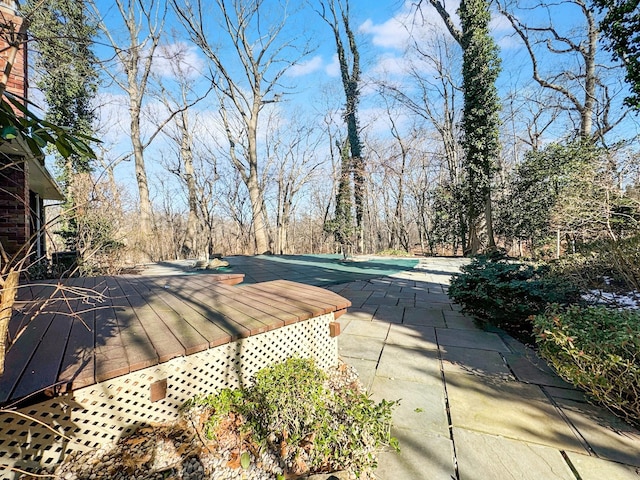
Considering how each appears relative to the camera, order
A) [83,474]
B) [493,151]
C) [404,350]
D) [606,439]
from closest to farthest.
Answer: [83,474] → [606,439] → [404,350] → [493,151]

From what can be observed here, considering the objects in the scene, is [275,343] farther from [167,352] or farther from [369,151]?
[369,151]

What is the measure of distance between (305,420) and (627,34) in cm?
752

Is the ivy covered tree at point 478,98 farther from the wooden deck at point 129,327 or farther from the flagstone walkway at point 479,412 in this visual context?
the wooden deck at point 129,327

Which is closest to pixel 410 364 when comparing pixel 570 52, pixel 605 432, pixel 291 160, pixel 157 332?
pixel 605 432

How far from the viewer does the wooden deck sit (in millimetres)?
1194

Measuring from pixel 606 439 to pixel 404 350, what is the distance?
1.30 m

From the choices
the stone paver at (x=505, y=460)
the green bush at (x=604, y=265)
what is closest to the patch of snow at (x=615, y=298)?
the green bush at (x=604, y=265)

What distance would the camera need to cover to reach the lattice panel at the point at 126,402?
47.6 inches

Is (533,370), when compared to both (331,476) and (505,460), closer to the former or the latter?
(505,460)

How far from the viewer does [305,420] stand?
1.46 m

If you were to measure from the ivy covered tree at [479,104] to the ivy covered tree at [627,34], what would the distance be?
140 inches

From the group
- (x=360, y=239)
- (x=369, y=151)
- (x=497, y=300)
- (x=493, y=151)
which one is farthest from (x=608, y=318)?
(x=369, y=151)

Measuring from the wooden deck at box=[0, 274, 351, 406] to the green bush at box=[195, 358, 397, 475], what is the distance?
38cm

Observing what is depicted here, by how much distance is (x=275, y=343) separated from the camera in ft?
6.53
